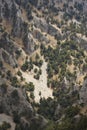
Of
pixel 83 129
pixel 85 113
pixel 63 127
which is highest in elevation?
pixel 85 113

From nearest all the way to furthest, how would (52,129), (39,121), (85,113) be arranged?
(52,129), (85,113), (39,121)

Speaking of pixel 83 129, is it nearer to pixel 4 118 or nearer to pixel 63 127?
pixel 63 127

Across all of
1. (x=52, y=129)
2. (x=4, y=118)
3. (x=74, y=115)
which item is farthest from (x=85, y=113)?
(x=4, y=118)

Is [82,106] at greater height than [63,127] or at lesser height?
greater

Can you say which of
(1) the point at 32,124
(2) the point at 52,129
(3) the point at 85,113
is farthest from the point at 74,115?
(1) the point at 32,124

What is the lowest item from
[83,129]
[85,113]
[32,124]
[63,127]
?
[83,129]

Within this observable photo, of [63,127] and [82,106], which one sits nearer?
[63,127]

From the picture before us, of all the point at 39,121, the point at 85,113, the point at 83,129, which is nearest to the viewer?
the point at 83,129

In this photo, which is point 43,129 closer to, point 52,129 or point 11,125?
point 11,125

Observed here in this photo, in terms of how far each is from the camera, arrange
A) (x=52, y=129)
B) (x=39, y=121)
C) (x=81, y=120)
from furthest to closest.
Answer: (x=39, y=121), (x=52, y=129), (x=81, y=120)
